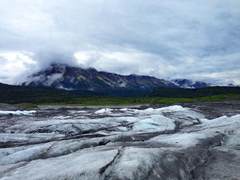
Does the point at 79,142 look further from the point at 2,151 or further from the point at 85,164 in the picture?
the point at 85,164

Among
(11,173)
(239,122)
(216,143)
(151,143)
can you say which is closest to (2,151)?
(11,173)

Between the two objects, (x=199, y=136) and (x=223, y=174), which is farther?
(x=199, y=136)

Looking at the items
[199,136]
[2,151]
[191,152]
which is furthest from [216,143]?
[2,151]

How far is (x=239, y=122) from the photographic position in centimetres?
2622

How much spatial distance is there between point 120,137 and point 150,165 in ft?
28.0

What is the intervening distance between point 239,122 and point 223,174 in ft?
39.7

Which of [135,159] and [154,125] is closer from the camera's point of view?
[135,159]

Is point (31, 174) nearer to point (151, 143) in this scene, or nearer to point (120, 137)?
point (151, 143)

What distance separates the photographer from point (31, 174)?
1433 cm

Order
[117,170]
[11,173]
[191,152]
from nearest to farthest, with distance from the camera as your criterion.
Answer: [117,170], [11,173], [191,152]

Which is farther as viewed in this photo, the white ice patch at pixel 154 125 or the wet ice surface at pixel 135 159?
the white ice patch at pixel 154 125

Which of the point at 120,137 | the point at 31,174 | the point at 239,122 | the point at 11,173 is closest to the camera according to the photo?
the point at 31,174

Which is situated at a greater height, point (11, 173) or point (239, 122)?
point (239, 122)

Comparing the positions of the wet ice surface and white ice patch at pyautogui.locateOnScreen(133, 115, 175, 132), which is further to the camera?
white ice patch at pyautogui.locateOnScreen(133, 115, 175, 132)
